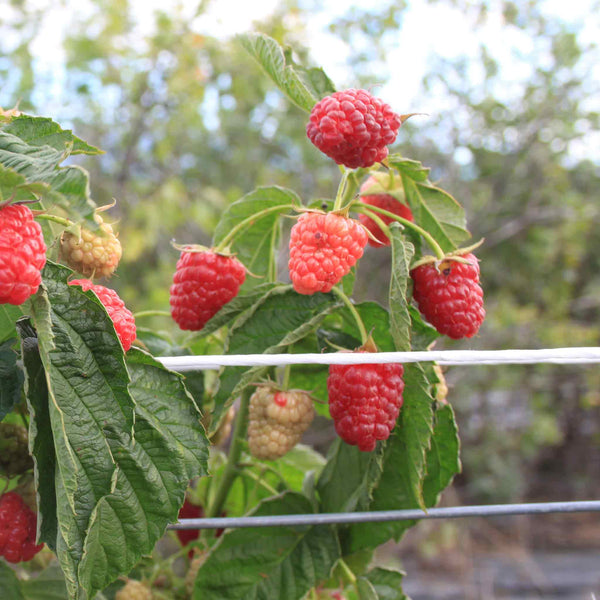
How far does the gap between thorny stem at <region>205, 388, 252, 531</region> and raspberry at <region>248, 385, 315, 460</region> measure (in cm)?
5

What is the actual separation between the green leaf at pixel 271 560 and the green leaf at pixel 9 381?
33 cm

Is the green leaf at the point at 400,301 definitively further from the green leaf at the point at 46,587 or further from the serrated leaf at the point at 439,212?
the green leaf at the point at 46,587

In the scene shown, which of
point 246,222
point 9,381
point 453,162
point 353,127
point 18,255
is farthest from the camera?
point 453,162

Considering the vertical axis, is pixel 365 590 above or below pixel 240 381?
below

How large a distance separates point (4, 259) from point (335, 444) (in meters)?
0.51

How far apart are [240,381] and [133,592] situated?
0.29 m

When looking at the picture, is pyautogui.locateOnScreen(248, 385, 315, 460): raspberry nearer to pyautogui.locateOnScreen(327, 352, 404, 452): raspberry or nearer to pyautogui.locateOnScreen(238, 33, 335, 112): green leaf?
pyautogui.locateOnScreen(327, 352, 404, 452): raspberry

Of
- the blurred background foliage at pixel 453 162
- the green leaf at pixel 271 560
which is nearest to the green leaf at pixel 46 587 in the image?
the green leaf at pixel 271 560

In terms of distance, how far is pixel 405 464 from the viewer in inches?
31.6

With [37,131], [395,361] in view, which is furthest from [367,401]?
[37,131]

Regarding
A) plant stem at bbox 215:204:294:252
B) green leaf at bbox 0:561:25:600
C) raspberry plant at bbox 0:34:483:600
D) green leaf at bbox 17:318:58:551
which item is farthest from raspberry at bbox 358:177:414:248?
green leaf at bbox 0:561:25:600

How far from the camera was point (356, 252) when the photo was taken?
2.42 ft

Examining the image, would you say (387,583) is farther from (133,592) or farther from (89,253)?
(89,253)

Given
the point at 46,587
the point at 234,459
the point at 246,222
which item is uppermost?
the point at 246,222
